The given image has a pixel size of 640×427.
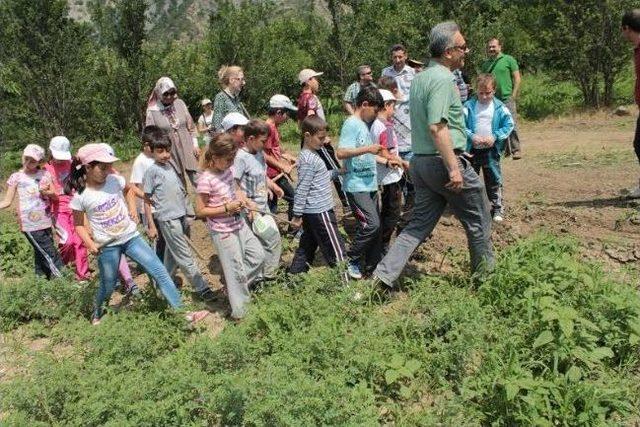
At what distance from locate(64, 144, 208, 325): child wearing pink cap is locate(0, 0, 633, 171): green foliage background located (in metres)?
9.43

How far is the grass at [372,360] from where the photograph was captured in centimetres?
273

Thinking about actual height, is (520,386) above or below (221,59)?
below

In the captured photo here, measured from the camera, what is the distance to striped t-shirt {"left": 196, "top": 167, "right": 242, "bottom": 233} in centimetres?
399

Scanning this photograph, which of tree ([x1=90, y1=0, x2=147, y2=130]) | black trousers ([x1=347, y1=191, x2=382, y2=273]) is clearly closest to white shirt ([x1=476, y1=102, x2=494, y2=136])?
black trousers ([x1=347, y1=191, x2=382, y2=273])

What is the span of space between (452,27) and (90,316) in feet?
10.8

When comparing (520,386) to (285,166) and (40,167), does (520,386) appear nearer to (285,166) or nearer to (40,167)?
(285,166)

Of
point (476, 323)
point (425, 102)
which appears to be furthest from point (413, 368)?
point (425, 102)

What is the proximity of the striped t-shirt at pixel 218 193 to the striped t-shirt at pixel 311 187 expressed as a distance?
0.49m

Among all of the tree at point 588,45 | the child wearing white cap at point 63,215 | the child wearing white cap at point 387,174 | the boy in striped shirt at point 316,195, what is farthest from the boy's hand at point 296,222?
the tree at point 588,45

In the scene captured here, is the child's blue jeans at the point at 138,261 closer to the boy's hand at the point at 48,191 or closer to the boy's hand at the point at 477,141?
the boy's hand at the point at 48,191

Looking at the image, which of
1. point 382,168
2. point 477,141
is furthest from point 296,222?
point 477,141

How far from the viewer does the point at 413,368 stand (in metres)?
3.03

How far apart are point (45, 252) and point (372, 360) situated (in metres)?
3.56

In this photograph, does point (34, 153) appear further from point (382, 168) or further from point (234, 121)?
point (382, 168)
